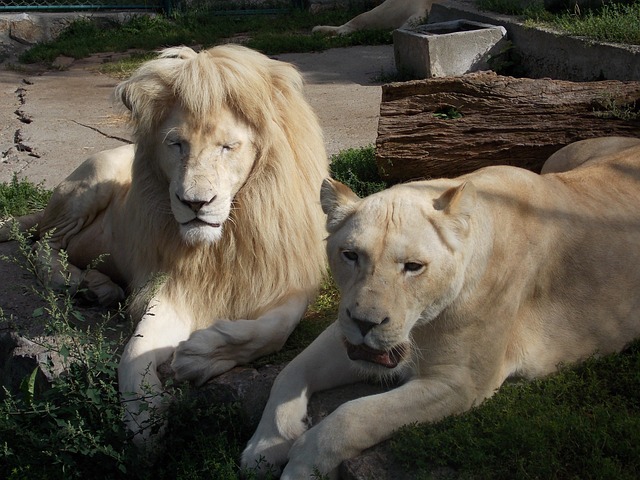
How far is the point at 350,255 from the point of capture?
3176 millimetres

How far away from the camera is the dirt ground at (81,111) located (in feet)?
25.0

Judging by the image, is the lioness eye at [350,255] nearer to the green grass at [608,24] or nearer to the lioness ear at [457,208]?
the lioness ear at [457,208]

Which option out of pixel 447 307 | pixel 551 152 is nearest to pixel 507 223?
pixel 447 307

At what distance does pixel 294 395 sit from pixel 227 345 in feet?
1.73

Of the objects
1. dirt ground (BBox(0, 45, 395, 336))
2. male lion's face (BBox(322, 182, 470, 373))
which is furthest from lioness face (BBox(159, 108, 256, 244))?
dirt ground (BBox(0, 45, 395, 336))

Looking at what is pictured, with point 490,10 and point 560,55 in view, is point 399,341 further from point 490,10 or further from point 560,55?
point 490,10

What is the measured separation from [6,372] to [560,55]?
17.8ft

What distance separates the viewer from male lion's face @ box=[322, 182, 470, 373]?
3025 mm

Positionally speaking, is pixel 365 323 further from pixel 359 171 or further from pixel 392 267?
pixel 359 171

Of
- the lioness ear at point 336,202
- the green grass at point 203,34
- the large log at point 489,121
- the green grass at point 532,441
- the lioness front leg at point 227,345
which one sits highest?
the lioness ear at point 336,202

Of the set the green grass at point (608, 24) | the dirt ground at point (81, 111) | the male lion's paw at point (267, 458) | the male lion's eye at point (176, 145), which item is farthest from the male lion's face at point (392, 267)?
the green grass at point (608, 24)

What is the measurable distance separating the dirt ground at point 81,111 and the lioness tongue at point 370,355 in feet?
8.45

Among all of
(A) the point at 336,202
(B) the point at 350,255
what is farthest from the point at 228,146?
(B) the point at 350,255

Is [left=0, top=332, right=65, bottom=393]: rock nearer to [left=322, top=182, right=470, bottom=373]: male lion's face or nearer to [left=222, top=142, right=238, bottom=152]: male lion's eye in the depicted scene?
[left=222, top=142, right=238, bottom=152]: male lion's eye
